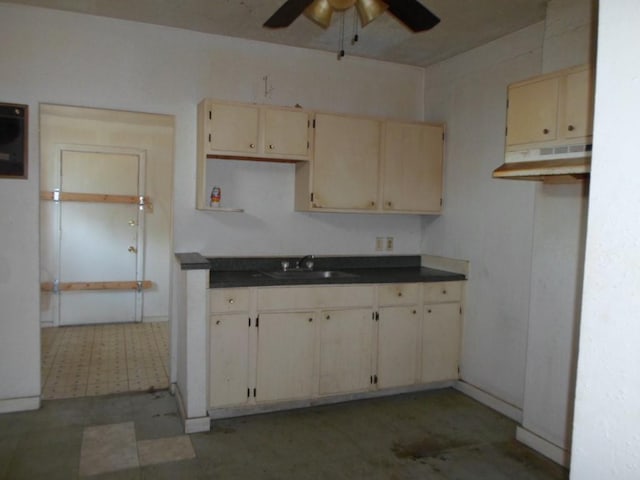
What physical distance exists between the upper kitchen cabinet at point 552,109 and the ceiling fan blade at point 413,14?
2.29 ft

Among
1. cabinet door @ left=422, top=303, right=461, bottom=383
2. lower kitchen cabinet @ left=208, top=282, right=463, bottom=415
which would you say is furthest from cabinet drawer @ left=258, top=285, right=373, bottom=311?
cabinet door @ left=422, top=303, right=461, bottom=383

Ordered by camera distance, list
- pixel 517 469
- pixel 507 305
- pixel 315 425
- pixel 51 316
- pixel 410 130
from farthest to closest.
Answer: pixel 51 316
pixel 410 130
pixel 507 305
pixel 315 425
pixel 517 469

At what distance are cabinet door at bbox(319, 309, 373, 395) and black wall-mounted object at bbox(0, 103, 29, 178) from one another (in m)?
2.16

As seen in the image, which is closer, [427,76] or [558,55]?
[558,55]

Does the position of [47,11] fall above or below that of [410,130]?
above

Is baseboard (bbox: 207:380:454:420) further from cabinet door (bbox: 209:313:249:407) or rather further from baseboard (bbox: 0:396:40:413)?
baseboard (bbox: 0:396:40:413)

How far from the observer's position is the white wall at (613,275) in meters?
0.76

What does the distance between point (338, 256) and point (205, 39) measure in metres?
1.92

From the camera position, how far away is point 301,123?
11.5ft

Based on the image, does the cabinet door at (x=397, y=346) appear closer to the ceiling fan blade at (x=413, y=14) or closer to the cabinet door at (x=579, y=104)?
the cabinet door at (x=579, y=104)

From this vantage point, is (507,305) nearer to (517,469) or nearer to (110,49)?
(517,469)

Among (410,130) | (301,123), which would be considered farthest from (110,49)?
(410,130)

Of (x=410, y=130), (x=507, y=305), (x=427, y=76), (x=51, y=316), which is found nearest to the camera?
(x=507, y=305)

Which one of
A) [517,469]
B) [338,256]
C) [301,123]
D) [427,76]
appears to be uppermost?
[427,76]
